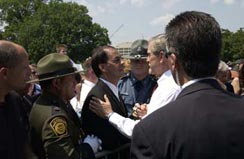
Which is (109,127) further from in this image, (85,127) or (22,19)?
(22,19)

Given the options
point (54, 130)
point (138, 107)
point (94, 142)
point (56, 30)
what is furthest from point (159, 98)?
point (56, 30)

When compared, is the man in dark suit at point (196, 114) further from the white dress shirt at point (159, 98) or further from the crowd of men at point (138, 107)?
the white dress shirt at point (159, 98)

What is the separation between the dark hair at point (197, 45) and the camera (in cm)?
211

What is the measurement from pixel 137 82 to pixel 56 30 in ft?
217

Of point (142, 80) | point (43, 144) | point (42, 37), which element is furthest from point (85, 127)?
point (42, 37)

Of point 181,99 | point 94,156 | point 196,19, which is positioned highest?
point 196,19

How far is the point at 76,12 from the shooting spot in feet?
243

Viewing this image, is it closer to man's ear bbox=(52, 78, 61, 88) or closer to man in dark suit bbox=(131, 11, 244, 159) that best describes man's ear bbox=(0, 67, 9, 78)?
man's ear bbox=(52, 78, 61, 88)

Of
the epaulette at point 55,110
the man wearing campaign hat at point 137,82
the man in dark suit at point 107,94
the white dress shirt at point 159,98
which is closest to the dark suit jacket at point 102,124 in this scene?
the man in dark suit at point 107,94

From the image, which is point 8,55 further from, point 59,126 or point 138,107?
point 138,107

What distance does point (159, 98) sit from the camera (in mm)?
3695

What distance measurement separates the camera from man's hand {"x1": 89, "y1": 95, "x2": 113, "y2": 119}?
3949 mm

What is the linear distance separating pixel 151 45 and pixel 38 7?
75.7 meters

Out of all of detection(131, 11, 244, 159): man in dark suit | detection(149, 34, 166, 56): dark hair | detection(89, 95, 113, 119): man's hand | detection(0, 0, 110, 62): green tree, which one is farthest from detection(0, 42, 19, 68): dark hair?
detection(0, 0, 110, 62): green tree
